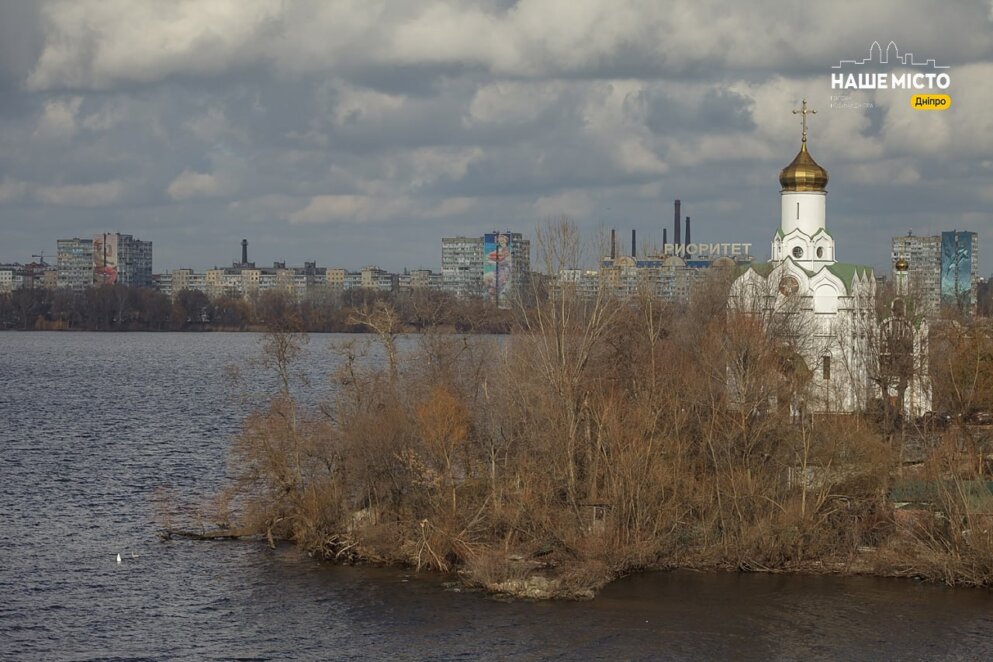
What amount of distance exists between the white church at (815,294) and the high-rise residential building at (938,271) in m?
1.55

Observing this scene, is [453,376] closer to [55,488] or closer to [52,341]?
[55,488]

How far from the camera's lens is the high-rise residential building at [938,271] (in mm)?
46969

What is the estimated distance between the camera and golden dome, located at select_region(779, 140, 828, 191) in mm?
45938

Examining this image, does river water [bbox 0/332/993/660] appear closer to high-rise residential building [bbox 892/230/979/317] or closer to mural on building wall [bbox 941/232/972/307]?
high-rise residential building [bbox 892/230/979/317]

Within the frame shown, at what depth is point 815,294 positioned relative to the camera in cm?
4525

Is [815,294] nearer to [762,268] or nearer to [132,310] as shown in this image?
[762,268]

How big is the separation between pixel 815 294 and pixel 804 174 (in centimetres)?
431

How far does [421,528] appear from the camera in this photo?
3180cm

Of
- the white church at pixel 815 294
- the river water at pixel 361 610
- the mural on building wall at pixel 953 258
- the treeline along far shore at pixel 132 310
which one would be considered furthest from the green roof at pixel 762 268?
the treeline along far shore at pixel 132 310

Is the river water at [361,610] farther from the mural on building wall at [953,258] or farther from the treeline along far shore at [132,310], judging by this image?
the treeline along far shore at [132,310]

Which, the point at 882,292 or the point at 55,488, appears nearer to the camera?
the point at 55,488

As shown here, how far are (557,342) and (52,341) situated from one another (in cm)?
12823

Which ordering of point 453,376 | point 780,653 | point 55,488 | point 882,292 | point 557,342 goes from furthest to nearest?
point 882,292
point 55,488
point 453,376
point 557,342
point 780,653

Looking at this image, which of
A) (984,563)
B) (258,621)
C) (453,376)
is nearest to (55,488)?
(453,376)
